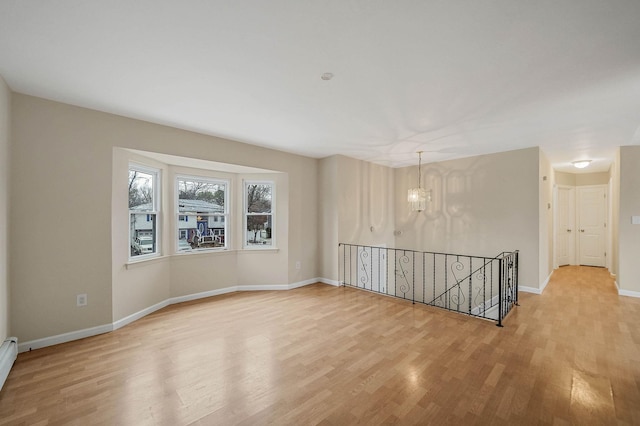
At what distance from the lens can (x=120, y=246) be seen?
11.5 feet

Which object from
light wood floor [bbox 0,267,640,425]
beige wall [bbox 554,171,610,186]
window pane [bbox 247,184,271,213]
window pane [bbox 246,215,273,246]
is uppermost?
beige wall [bbox 554,171,610,186]

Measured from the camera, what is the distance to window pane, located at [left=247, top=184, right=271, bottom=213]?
5305 millimetres

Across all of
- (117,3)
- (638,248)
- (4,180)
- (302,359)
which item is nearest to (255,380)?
(302,359)

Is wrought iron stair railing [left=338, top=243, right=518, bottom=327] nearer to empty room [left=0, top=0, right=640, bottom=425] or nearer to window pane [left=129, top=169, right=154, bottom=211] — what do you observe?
empty room [left=0, top=0, right=640, bottom=425]

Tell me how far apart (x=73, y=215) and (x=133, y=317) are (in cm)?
152

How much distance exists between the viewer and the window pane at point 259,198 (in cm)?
530

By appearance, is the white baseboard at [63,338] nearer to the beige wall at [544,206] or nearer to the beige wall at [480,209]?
the beige wall at [480,209]

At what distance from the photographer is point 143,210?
406 centimetres

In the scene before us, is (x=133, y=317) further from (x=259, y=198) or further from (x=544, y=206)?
(x=544, y=206)

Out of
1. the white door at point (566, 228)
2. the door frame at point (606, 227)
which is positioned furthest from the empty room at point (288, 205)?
the white door at point (566, 228)

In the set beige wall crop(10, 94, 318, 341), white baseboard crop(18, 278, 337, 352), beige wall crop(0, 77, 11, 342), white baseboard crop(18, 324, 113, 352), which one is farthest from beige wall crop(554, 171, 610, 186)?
beige wall crop(0, 77, 11, 342)

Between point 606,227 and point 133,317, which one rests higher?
point 606,227

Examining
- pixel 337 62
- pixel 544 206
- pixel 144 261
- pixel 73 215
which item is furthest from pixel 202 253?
pixel 544 206

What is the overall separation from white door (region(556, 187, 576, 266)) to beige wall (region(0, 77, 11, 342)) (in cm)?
1063
